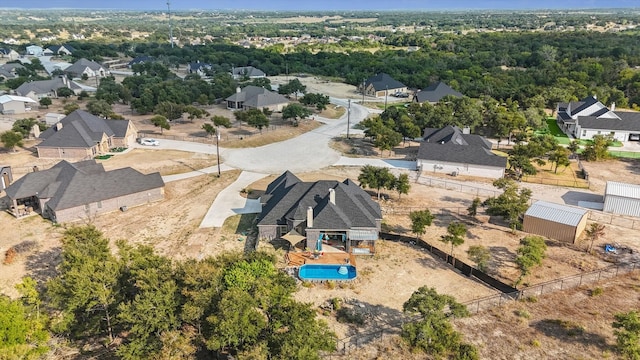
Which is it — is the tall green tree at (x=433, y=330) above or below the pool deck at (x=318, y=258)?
above

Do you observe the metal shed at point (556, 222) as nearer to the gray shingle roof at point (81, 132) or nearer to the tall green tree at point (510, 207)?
the tall green tree at point (510, 207)

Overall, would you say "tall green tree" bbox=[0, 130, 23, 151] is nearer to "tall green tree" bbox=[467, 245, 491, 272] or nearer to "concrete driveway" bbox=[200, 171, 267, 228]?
"concrete driveway" bbox=[200, 171, 267, 228]

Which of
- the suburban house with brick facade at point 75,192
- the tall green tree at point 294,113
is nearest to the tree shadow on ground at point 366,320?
the suburban house with brick facade at point 75,192

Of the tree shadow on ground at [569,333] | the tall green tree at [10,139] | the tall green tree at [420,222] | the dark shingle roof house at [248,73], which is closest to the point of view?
the tree shadow on ground at [569,333]

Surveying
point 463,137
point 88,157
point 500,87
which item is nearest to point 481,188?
point 463,137

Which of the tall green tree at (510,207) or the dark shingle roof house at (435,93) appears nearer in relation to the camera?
the tall green tree at (510,207)

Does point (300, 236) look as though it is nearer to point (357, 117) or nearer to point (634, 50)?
point (357, 117)
